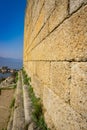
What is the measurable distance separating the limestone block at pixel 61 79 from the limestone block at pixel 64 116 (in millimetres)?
89

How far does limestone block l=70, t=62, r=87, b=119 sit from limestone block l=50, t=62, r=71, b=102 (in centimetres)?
14

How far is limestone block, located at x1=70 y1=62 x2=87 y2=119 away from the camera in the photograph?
6.19 ft

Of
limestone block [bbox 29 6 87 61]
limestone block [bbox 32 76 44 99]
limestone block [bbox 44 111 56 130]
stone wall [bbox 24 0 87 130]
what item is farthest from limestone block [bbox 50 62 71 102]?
limestone block [bbox 32 76 44 99]

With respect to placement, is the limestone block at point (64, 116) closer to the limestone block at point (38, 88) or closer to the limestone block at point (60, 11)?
the limestone block at point (60, 11)

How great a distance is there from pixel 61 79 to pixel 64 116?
0.43m

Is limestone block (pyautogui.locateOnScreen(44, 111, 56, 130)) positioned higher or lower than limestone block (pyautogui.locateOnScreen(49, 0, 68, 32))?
lower

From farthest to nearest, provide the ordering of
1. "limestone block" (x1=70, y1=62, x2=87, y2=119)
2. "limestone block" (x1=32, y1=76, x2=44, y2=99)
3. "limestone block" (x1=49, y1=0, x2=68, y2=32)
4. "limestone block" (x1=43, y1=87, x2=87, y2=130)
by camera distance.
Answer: "limestone block" (x1=32, y1=76, x2=44, y2=99) → "limestone block" (x1=49, y1=0, x2=68, y2=32) → "limestone block" (x1=43, y1=87, x2=87, y2=130) → "limestone block" (x1=70, y1=62, x2=87, y2=119)

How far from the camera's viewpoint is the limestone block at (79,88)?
1888mm

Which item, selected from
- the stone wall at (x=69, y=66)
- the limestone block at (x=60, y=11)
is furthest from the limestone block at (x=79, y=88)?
the limestone block at (x=60, y=11)

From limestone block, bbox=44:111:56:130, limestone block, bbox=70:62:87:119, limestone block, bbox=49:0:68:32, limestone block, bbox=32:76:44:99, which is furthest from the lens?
limestone block, bbox=32:76:44:99

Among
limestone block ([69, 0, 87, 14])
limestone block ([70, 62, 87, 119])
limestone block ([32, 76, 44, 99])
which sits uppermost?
limestone block ([69, 0, 87, 14])

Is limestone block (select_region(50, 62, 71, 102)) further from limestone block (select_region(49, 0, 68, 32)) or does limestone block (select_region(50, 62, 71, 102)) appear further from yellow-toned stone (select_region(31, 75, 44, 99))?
yellow-toned stone (select_region(31, 75, 44, 99))

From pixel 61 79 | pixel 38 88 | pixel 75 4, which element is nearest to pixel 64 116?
pixel 61 79

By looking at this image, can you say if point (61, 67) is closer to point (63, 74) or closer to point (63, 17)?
point (63, 74)
